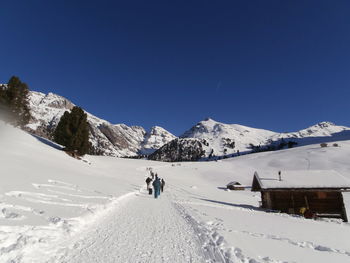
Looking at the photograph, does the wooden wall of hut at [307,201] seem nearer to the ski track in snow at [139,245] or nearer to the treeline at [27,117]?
the ski track in snow at [139,245]

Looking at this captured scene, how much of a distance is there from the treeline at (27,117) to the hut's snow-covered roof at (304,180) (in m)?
36.3

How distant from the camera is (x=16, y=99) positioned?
43875mm

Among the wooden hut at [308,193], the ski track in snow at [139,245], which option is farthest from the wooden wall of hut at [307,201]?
the ski track in snow at [139,245]

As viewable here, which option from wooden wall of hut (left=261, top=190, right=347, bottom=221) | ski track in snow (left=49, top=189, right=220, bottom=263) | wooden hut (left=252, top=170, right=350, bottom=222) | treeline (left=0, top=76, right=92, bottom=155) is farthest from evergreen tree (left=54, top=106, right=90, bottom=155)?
ski track in snow (left=49, top=189, right=220, bottom=263)

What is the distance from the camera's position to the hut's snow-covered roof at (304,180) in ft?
89.9

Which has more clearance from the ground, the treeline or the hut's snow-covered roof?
the treeline

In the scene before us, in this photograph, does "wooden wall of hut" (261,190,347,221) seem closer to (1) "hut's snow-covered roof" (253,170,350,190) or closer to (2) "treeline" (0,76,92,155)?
(1) "hut's snow-covered roof" (253,170,350,190)

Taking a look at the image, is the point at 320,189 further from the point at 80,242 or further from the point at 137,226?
the point at 80,242

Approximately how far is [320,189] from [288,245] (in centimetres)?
2431

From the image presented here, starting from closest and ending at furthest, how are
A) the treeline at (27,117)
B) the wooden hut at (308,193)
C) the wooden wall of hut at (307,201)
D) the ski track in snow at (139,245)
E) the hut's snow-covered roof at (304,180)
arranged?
1. the ski track in snow at (139,245)
2. the wooden hut at (308,193)
3. the hut's snow-covered roof at (304,180)
4. the wooden wall of hut at (307,201)
5. the treeline at (27,117)

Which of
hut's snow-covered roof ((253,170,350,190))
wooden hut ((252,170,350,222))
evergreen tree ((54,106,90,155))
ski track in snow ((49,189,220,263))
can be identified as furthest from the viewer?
evergreen tree ((54,106,90,155))

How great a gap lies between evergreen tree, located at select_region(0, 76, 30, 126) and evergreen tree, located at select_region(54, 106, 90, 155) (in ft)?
22.8

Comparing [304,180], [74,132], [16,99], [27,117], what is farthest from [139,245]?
[27,117]

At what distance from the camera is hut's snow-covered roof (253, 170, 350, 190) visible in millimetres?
27391
